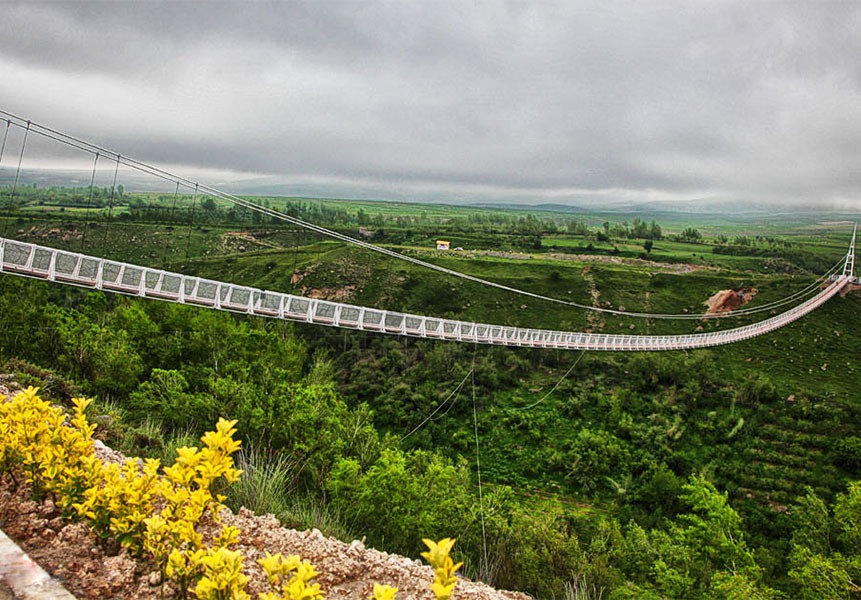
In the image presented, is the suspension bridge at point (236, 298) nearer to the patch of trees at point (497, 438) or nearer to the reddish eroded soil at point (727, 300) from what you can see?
the patch of trees at point (497, 438)

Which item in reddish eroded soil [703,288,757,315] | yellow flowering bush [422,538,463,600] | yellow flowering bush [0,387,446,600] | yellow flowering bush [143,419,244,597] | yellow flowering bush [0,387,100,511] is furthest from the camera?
reddish eroded soil [703,288,757,315]

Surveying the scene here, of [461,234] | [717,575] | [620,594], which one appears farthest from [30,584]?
[461,234]

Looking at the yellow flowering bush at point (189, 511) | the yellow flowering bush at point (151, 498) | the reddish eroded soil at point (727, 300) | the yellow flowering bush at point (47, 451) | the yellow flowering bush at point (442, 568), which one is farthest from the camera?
the reddish eroded soil at point (727, 300)

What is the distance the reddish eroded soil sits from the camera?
94.1 feet

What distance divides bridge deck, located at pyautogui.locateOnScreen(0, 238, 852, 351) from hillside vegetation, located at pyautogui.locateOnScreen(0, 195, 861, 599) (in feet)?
5.32

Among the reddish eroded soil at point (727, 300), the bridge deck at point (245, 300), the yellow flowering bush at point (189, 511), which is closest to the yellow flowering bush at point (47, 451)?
the yellow flowering bush at point (189, 511)

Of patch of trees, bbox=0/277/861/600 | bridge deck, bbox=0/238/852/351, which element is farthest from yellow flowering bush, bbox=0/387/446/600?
bridge deck, bbox=0/238/852/351

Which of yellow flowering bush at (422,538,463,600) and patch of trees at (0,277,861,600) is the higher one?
yellow flowering bush at (422,538,463,600)

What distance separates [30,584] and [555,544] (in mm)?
7662

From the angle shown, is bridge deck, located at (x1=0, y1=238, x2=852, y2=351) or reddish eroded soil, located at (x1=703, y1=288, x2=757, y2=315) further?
reddish eroded soil, located at (x1=703, y1=288, x2=757, y2=315)

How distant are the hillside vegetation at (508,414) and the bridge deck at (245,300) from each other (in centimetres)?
162

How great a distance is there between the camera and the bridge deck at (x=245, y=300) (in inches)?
302

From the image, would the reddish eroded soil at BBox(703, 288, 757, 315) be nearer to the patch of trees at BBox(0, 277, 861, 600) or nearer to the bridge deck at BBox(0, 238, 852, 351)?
the patch of trees at BBox(0, 277, 861, 600)

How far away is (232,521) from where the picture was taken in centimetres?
334
